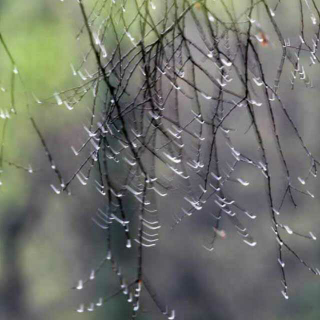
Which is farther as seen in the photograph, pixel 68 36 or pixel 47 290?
pixel 47 290

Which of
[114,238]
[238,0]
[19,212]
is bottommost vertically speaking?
[114,238]

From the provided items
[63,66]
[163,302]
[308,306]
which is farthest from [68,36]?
[308,306]

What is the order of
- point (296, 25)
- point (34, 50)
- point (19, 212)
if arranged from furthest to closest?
point (19, 212) < point (34, 50) < point (296, 25)

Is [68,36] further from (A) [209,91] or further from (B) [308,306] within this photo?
(B) [308,306]

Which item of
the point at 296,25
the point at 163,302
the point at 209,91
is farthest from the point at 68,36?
the point at 163,302

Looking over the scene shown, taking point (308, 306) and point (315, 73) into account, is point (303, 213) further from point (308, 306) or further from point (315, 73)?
point (315, 73)

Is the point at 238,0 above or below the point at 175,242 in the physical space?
above

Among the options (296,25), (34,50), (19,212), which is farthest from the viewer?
(19,212)
